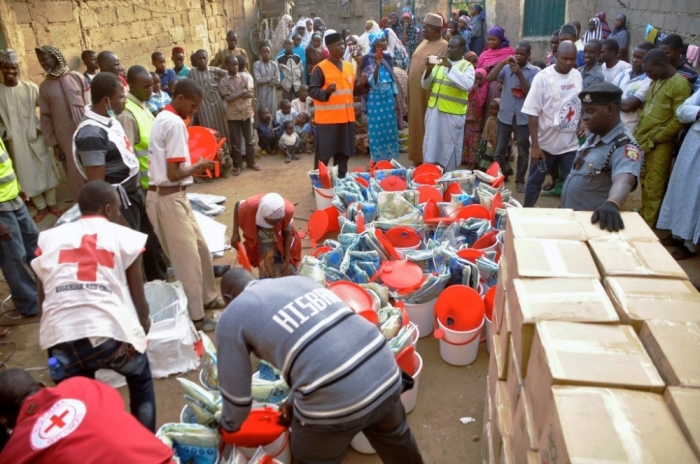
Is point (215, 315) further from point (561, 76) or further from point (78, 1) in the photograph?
point (78, 1)

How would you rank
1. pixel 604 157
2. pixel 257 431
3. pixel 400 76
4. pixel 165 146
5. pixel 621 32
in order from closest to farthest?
pixel 257 431
pixel 604 157
pixel 165 146
pixel 400 76
pixel 621 32

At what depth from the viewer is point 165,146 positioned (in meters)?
3.63

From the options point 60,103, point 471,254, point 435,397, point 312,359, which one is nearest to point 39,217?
point 60,103

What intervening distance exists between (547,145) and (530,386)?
12.6ft

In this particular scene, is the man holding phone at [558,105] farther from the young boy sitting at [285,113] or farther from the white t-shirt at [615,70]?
the young boy sitting at [285,113]

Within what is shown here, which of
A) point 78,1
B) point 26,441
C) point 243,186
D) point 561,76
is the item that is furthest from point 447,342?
point 78,1

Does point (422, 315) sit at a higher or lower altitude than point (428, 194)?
lower

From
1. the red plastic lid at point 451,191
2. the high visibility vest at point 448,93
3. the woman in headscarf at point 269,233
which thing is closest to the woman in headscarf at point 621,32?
the high visibility vest at point 448,93

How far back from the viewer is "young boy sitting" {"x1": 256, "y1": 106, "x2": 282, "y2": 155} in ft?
27.8

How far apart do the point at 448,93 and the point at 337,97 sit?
1.30m

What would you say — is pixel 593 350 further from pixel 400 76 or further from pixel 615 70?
pixel 400 76

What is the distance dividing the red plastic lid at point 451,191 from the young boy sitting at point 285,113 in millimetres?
4101

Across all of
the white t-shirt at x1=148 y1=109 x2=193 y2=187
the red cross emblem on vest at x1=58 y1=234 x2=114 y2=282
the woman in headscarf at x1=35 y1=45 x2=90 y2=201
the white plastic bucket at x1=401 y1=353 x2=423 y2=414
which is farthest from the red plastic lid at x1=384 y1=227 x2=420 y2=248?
the woman in headscarf at x1=35 y1=45 x2=90 y2=201

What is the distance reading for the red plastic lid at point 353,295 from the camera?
3326 millimetres
